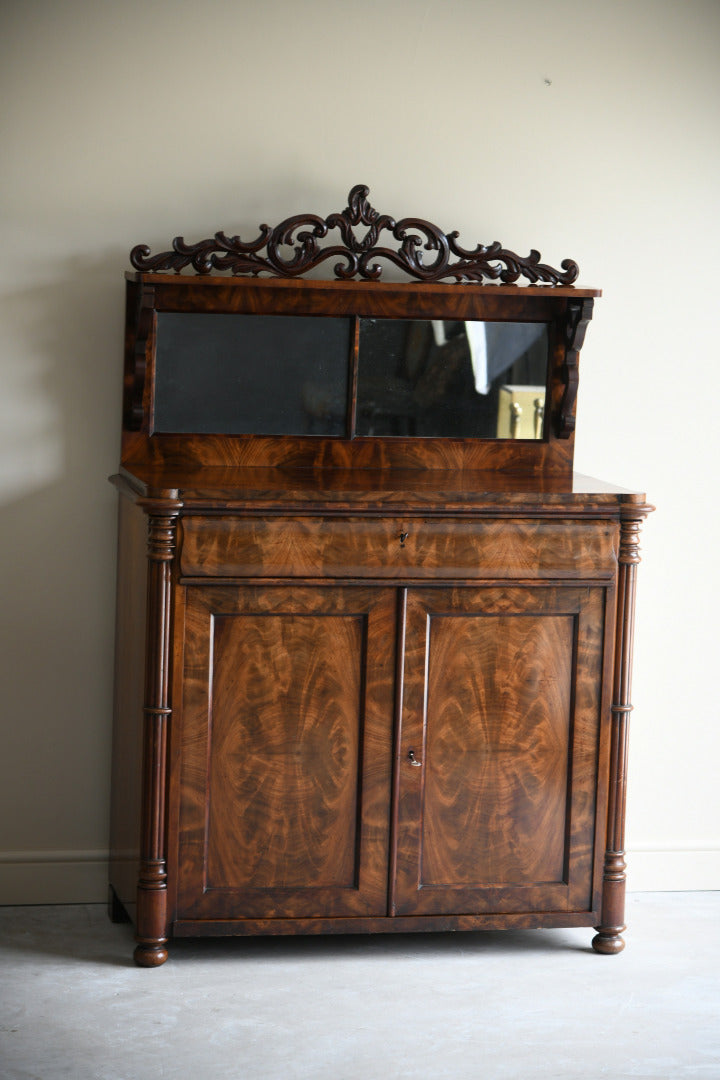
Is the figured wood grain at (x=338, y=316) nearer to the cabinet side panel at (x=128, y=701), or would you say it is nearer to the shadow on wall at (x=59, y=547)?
the shadow on wall at (x=59, y=547)

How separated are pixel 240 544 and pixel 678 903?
1.67 metres

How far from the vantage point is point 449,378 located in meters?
3.42

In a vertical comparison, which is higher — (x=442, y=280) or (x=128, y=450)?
(x=442, y=280)

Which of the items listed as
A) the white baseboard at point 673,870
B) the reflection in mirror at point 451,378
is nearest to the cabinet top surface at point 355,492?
the reflection in mirror at point 451,378

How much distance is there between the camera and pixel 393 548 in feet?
9.64

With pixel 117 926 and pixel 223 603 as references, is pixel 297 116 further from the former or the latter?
pixel 117 926

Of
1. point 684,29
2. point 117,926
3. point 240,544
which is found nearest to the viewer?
point 240,544

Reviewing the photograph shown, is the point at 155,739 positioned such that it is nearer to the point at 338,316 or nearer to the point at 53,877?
the point at 53,877

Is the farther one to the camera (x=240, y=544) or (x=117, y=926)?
(x=117, y=926)

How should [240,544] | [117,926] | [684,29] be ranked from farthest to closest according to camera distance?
[684,29]
[117,926]
[240,544]

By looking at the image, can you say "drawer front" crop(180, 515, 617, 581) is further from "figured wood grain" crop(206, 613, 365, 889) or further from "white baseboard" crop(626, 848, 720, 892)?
"white baseboard" crop(626, 848, 720, 892)

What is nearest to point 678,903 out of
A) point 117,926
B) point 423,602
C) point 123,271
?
point 423,602

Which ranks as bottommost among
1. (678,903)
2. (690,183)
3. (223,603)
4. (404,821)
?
(678,903)

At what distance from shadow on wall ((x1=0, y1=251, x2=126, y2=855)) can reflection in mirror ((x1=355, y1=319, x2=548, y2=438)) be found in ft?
2.16
